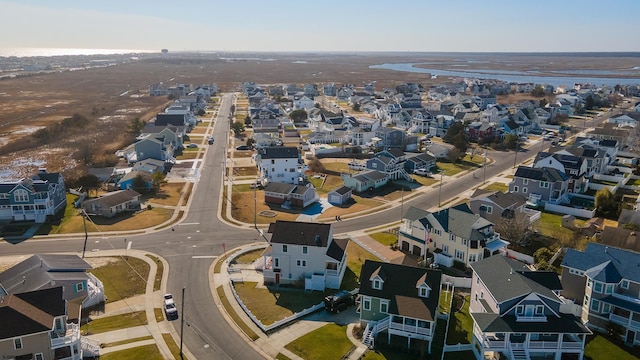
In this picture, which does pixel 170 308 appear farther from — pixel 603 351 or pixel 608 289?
pixel 608 289

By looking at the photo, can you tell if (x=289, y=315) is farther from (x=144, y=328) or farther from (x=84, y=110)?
(x=84, y=110)

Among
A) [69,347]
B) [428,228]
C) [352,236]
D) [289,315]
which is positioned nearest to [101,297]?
[69,347]

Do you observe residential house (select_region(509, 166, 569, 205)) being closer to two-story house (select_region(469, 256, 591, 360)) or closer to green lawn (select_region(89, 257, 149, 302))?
two-story house (select_region(469, 256, 591, 360))

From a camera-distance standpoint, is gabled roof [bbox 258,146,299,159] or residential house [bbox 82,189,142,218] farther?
gabled roof [bbox 258,146,299,159]

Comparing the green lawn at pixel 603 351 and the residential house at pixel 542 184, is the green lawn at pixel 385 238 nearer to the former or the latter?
the green lawn at pixel 603 351

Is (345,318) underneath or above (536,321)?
underneath

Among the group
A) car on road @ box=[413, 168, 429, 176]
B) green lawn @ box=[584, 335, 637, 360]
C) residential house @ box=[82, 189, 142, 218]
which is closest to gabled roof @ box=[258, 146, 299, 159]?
residential house @ box=[82, 189, 142, 218]

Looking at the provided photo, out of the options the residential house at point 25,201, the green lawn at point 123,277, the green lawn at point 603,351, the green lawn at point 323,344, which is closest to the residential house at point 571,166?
the green lawn at point 603,351
